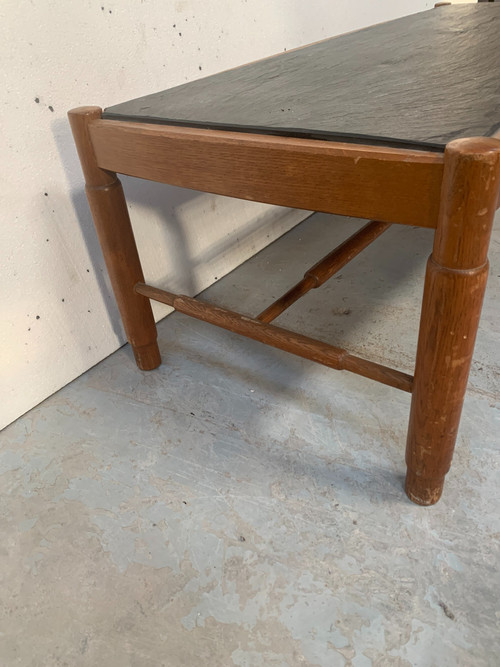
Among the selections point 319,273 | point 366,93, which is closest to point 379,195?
point 366,93

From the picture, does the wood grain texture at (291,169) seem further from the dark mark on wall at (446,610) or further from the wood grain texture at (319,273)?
the dark mark on wall at (446,610)

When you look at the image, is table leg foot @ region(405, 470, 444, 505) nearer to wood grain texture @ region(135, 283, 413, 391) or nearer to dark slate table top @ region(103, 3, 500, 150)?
wood grain texture @ region(135, 283, 413, 391)

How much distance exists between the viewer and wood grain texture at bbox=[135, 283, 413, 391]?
0.62 m

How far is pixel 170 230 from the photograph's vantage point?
1049mm

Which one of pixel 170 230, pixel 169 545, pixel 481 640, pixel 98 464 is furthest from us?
pixel 170 230

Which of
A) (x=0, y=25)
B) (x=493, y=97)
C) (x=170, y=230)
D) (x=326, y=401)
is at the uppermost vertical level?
(x=0, y=25)

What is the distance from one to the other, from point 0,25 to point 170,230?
45 cm

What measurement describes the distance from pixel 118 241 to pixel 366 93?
1.36ft

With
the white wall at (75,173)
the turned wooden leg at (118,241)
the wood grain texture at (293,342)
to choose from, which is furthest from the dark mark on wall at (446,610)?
the white wall at (75,173)

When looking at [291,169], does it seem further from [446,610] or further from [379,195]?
[446,610]

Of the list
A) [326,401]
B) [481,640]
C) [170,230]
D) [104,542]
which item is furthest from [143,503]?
[170,230]

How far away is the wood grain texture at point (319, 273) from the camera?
803 mm

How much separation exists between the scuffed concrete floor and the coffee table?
0.09 metres

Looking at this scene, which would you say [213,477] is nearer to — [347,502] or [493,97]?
[347,502]
